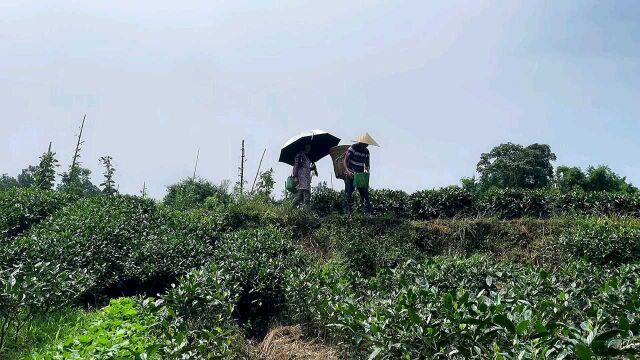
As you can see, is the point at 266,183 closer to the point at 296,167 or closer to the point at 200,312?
the point at 296,167

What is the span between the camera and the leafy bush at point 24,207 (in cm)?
1107

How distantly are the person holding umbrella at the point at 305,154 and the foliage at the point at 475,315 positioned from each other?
511 cm

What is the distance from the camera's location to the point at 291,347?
639 cm

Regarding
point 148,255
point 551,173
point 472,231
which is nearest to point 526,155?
point 551,173

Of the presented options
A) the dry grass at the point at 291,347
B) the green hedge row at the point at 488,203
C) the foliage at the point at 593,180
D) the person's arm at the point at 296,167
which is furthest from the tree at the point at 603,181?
the dry grass at the point at 291,347

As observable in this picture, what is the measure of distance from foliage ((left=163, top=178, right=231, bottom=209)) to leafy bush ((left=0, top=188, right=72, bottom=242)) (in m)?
2.74

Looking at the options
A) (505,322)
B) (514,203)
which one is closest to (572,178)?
(514,203)

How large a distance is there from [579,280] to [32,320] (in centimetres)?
604

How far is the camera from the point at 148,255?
916cm

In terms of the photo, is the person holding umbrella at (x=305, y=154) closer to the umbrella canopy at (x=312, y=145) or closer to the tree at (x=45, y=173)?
the umbrella canopy at (x=312, y=145)

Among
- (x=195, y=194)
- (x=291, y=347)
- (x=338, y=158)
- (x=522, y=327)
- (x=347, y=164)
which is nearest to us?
(x=522, y=327)

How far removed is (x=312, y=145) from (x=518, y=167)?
1835 centimetres

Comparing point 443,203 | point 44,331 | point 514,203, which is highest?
point 514,203

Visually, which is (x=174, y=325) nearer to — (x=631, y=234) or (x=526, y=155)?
(x=631, y=234)
